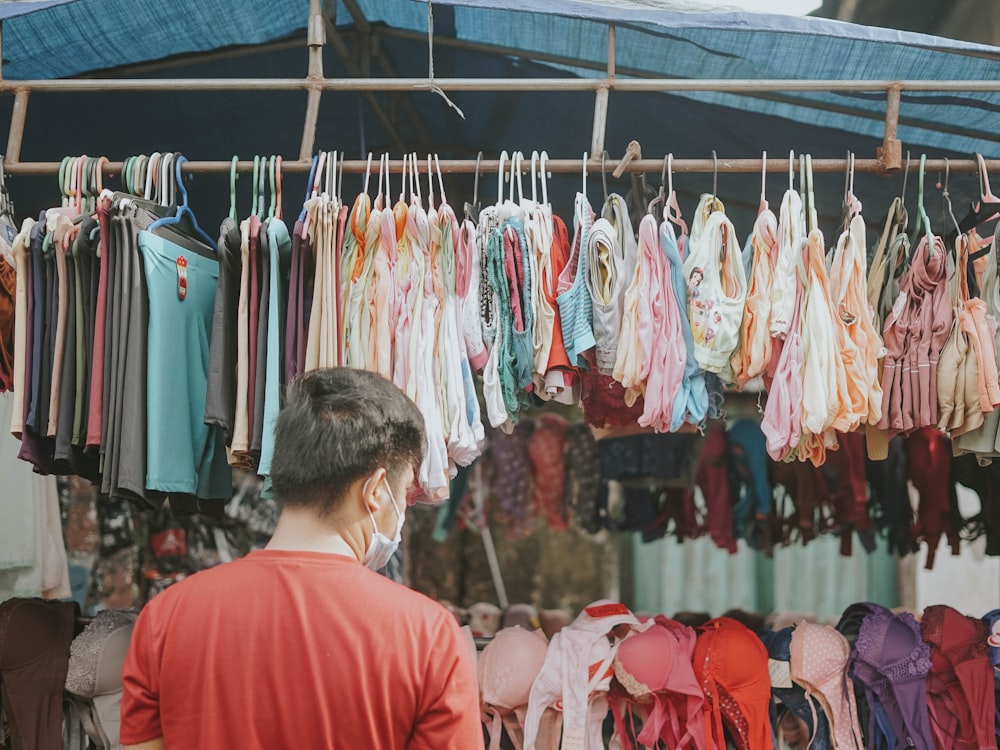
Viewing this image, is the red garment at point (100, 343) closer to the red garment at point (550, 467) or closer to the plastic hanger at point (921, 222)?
the plastic hanger at point (921, 222)

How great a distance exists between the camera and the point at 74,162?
3.22m

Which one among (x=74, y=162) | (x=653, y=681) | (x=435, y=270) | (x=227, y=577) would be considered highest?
(x=74, y=162)

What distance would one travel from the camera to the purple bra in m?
3.53

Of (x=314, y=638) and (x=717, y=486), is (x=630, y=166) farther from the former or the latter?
(x=717, y=486)

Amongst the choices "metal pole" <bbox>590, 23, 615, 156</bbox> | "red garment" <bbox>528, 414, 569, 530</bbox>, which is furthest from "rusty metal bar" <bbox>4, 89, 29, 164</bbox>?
"red garment" <bbox>528, 414, 569, 530</bbox>

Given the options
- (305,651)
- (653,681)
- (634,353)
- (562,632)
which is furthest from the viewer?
(562,632)

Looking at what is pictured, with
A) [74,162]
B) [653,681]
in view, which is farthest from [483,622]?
[74,162]

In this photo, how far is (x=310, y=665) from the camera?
1853mm

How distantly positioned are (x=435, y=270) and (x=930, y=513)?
3.33 m

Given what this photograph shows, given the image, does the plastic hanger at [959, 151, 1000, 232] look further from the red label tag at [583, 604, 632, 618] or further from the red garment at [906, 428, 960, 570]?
the red garment at [906, 428, 960, 570]

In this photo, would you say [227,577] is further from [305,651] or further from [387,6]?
[387,6]

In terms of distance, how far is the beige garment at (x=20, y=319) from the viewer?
3.03 metres

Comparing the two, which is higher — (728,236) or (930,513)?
(728,236)

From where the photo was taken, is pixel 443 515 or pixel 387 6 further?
pixel 443 515
